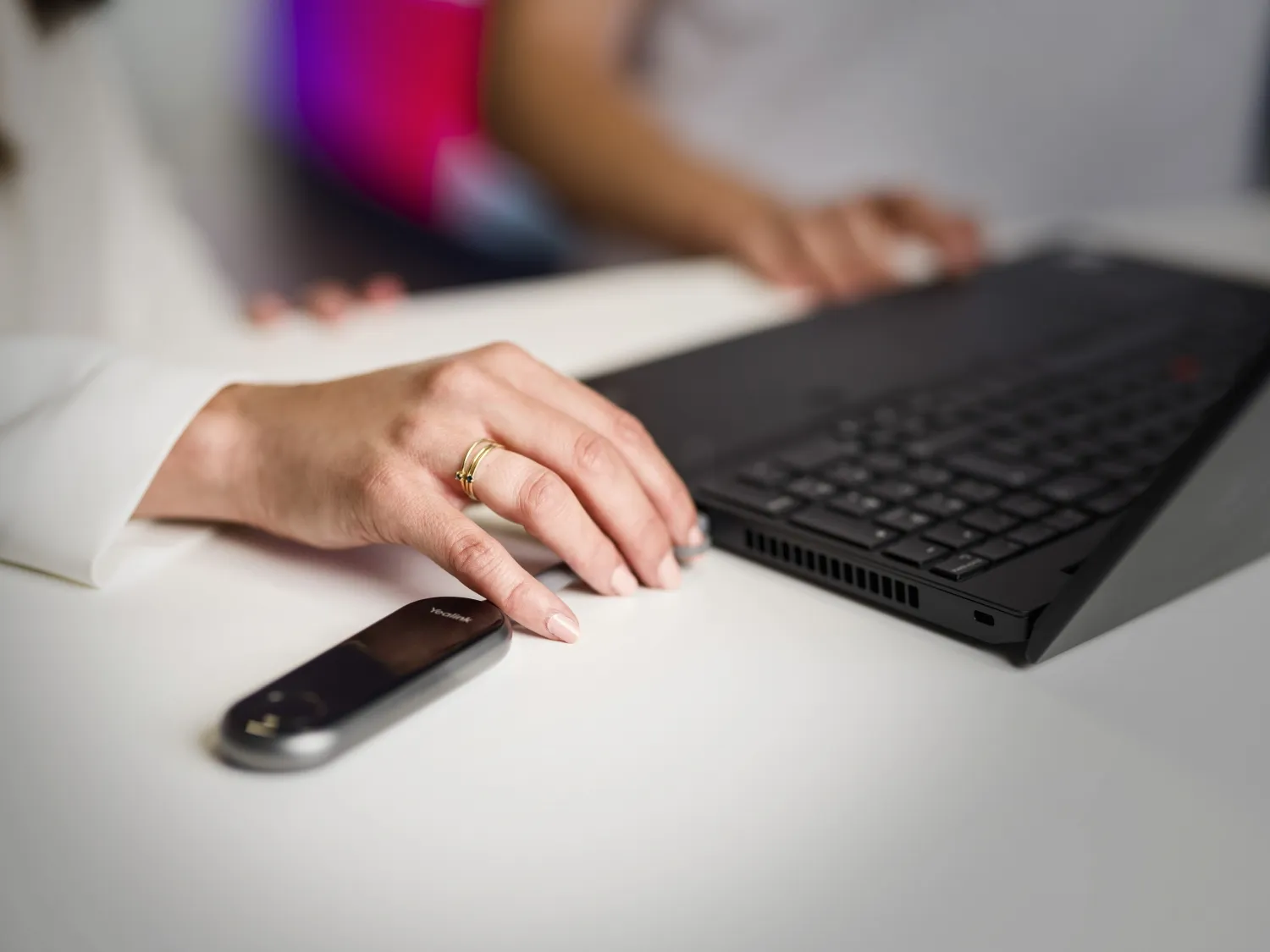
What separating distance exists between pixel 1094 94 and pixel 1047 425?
4.49ft

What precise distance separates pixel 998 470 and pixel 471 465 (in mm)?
264

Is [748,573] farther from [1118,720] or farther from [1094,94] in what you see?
[1094,94]

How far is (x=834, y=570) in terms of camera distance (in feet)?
1.72

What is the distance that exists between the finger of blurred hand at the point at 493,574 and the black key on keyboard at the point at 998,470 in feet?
0.72

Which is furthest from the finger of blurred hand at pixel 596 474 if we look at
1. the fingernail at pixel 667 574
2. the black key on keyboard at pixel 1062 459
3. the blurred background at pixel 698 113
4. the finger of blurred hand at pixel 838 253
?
the blurred background at pixel 698 113

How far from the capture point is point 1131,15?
1752 millimetres

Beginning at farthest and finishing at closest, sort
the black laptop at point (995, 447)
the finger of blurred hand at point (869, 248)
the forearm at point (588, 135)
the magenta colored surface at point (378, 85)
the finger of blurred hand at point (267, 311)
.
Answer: the magenta colored surface at point (378, 85)
the forearm at point (588, 135)
the finger of blurred hand at point (869, 248)
the finger of blurred hand at point (267, 311)
the black laptop at point (995, 447)

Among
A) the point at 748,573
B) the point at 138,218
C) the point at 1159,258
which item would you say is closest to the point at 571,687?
the point at 748,573

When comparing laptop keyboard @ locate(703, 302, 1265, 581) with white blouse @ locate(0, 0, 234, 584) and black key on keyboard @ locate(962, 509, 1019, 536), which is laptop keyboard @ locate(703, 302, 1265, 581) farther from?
white blouse @ locate(0, 0, 234, 584)

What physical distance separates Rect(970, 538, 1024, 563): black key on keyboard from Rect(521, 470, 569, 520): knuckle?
18cm

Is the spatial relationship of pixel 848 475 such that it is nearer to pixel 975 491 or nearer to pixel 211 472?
pixel 975 491

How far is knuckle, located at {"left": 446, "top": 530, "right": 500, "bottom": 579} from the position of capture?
0.49 metres

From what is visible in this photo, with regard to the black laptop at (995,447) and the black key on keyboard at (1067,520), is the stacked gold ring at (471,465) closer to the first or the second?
the black laptop at (995,447)

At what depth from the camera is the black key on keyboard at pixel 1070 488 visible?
0.55 metres
